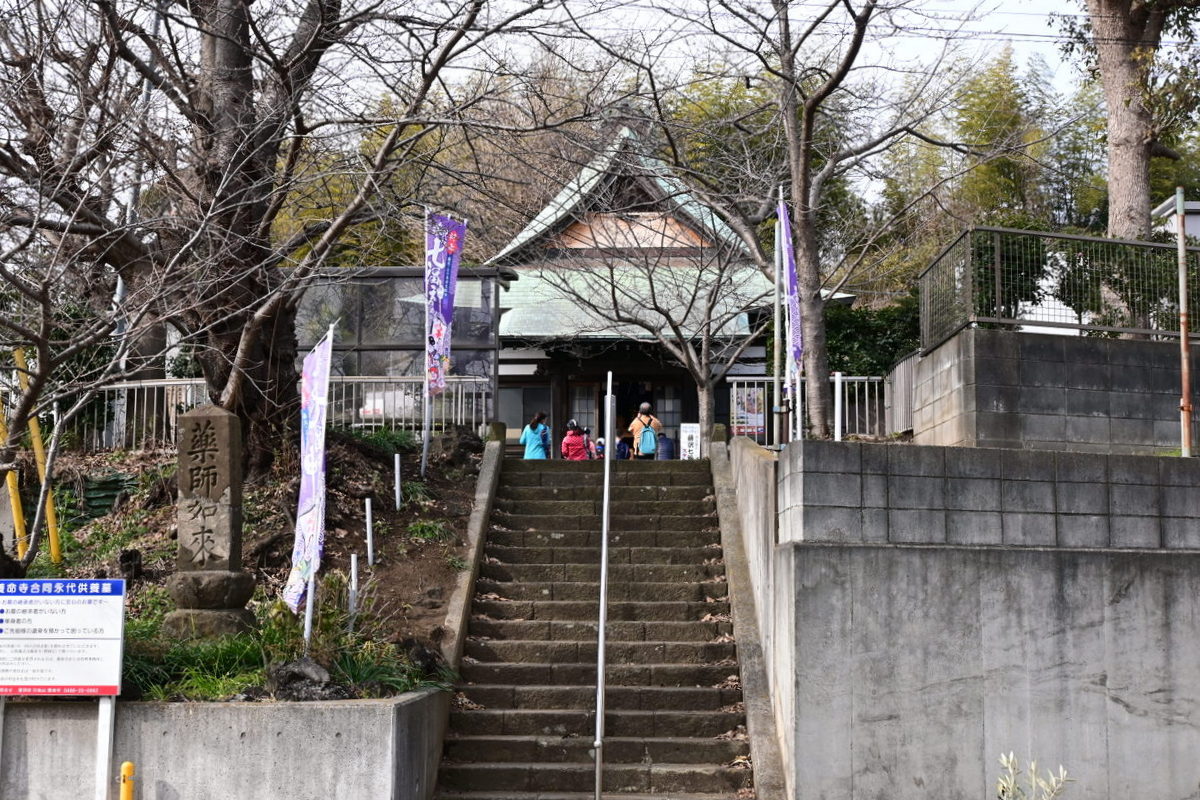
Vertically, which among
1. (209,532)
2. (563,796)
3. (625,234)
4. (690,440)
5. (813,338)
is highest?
(625,234)

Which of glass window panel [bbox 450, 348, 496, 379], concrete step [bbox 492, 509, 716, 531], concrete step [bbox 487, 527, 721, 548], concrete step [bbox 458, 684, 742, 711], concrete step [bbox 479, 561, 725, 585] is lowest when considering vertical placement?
concrete step [bbox 458, 684, 742, 711]

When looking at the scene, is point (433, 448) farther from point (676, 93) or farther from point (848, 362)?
point (848, 362)

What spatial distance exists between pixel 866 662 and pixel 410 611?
466 centimetres

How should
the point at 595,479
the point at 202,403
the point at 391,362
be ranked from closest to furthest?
the point at 595,479 → the point at 202,403 → the point at 391,362

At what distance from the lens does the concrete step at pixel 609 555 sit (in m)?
13.6

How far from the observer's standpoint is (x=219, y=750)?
880 cm

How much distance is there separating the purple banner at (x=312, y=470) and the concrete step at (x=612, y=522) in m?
4.86

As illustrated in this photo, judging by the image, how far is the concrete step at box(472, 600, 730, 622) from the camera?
12453 millimetres

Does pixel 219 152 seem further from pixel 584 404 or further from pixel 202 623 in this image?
pixel 584 404

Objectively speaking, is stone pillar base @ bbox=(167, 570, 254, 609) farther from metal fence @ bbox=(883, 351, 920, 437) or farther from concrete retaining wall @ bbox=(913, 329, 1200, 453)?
metal fence @ bbox=(883, 351, 920, 437)

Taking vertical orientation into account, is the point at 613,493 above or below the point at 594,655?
above

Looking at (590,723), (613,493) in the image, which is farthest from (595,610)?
(613,493)

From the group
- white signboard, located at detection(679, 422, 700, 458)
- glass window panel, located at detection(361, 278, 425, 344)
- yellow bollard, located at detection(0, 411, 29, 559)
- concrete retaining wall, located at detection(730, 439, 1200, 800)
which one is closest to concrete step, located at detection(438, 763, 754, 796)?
concrete retaining wall, located at detection(730, 439, 1200, 800)

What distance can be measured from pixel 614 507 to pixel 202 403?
227 inches
